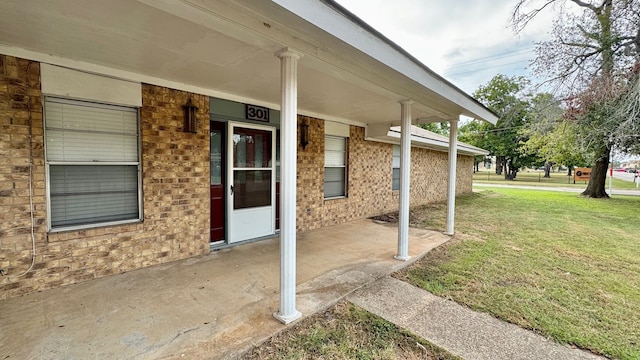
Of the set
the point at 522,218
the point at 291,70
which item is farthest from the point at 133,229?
the point at 522,218

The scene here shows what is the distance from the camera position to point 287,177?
257 centimetres

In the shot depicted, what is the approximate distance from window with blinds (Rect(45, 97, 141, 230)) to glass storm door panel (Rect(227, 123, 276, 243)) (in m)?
1.39

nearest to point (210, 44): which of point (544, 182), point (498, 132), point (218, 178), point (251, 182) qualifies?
point (218, 178)

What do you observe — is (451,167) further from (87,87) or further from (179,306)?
(87,87)

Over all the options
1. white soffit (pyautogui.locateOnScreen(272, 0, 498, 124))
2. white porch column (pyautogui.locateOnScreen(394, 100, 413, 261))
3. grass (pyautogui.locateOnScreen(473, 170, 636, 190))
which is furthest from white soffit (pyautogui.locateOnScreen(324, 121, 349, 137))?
grass (pyautogui.locateOnScreen(473, 170, 636, 190))

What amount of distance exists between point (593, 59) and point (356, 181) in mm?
11392

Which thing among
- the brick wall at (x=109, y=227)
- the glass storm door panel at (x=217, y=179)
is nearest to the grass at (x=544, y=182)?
the glass storm door panel at (x=217, y=179)

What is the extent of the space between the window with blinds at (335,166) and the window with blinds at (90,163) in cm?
382

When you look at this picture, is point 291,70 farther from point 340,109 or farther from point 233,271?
point 340,109

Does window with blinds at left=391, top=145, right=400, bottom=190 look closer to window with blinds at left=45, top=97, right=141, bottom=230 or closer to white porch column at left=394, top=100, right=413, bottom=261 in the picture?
white porch column at left=394, top=100, right=413, bottom=261

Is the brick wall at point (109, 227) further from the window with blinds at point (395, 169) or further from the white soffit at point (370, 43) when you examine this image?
the window with blinds at point (395, 169)

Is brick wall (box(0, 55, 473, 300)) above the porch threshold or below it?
above

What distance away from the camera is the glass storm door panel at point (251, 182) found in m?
4.68

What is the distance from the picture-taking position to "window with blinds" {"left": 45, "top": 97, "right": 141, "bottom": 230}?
3.12 metres
